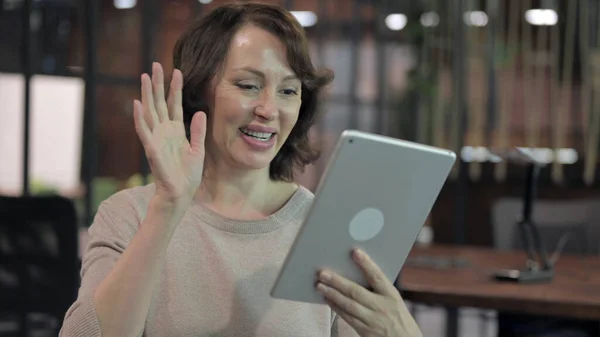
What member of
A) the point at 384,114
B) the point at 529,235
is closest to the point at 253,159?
the point at 529,235

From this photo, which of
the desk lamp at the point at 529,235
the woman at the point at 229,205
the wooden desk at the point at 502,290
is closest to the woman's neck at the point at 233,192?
the woman at the point at 229,205

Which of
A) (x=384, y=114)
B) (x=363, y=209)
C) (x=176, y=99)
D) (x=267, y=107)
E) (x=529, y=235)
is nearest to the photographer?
(x=363, y=209)

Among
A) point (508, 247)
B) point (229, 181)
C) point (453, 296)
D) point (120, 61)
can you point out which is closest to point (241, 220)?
point (229, 181)

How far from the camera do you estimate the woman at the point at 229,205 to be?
1.51 metres

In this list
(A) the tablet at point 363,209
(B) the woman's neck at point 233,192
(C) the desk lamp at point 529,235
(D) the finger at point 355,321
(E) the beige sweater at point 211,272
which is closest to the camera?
(A) the tablet at point 363,209

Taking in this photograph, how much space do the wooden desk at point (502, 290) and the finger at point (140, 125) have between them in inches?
50.5

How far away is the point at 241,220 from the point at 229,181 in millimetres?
85

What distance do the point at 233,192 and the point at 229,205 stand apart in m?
0.03

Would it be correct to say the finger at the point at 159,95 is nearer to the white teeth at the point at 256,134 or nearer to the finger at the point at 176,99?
the finger at the point at 176,99

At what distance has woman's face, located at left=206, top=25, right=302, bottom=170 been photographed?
5.40 ft

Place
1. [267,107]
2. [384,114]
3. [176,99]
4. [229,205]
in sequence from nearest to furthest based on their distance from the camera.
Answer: [176,99] < [267,107] < [229,205] < [384,114]

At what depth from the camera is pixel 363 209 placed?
139 centimetres

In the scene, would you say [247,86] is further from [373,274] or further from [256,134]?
[373,274]

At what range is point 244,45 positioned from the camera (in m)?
1.68
